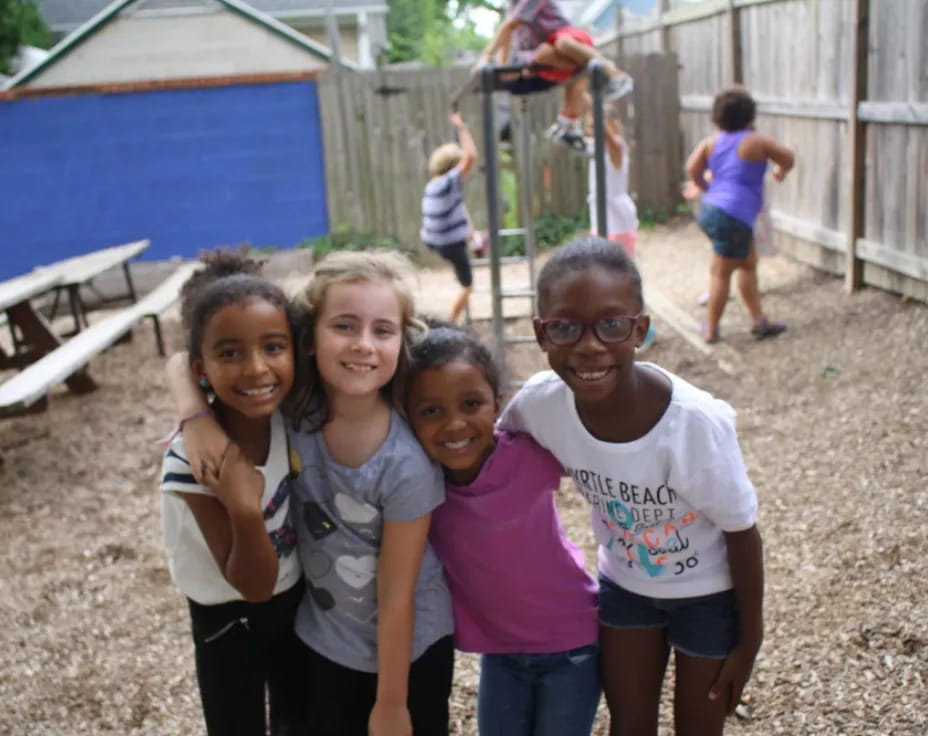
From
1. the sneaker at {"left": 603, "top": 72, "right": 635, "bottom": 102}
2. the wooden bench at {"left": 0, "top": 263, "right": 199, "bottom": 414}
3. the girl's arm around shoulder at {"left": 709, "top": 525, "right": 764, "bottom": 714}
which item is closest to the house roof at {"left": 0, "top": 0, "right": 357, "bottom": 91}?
the wooden bench at {"left": 0, "top": 263, "right": 199, "bottom": 414}

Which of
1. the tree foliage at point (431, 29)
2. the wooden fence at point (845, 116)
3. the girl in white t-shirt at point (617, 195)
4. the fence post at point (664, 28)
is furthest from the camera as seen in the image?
the tree foliage at point (431, 29)

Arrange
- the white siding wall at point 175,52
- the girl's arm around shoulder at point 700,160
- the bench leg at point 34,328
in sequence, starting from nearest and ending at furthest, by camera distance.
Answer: the girl's arm around shoulder at point 700,160, the bench leg at point 34,328, the white siding wall at point 175,52

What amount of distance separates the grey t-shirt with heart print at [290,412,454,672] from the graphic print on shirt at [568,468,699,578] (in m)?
0.30

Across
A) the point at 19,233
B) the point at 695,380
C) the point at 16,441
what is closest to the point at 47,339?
the point at 16,441

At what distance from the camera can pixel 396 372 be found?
73.3 inches

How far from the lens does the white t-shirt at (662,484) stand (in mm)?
1693

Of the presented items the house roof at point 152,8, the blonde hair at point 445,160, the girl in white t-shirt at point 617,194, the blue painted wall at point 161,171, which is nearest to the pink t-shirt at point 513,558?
the girl in white t-shirt at point 617,194

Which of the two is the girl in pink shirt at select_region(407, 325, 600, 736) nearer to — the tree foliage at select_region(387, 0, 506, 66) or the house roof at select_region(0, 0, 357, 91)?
the house roof at select_region(0, 0, 357, 91)

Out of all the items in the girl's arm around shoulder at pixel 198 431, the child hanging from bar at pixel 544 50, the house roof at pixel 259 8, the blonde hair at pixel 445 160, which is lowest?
the girl's arm around shoulder at pixel 198 431

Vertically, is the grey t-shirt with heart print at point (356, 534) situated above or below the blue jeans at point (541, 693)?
above

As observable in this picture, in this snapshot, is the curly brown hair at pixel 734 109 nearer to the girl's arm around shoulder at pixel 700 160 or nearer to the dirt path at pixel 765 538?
the girl's arm around shoulder at pixel 700 160

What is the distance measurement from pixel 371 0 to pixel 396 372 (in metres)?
19.5

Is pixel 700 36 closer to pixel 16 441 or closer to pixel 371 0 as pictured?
pixel 16 441

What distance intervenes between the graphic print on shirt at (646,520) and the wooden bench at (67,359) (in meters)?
2.85
